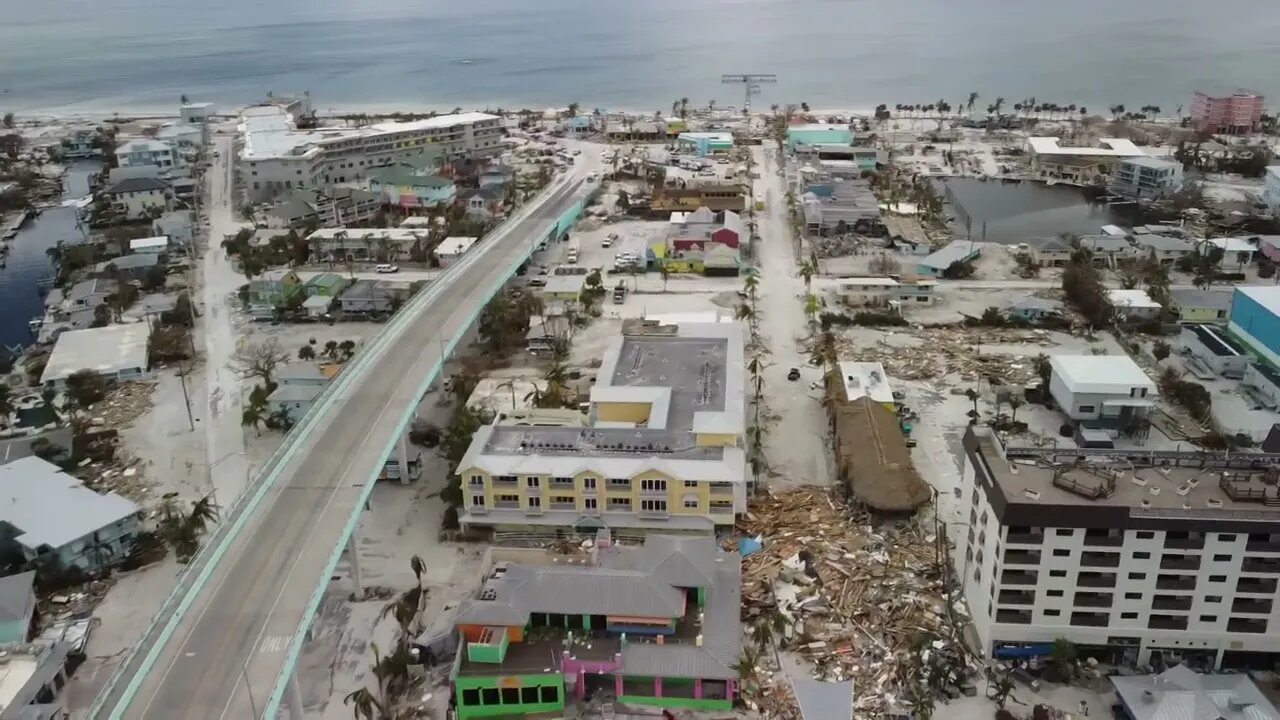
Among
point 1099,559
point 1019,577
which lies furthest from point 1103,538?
point 1019,577

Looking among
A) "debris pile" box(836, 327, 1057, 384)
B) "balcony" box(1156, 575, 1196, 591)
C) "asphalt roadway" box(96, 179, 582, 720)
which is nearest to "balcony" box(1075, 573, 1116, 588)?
"balcony" box(1156, 575, 1196, 591)

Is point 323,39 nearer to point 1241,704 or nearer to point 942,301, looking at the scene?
point 942,301

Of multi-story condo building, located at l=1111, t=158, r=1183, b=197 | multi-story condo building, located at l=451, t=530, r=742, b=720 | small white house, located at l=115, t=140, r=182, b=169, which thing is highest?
small white house, located at l=115, t=140, r=182, b=169

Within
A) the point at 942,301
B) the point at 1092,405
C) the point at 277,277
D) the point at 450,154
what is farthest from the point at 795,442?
the point at 450,154

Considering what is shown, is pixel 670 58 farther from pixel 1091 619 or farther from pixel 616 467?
pixel 1091 619

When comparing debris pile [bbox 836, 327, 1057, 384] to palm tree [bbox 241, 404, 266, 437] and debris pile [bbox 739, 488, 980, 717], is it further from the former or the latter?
palm tree [bbox 241, 404, 266, 437]

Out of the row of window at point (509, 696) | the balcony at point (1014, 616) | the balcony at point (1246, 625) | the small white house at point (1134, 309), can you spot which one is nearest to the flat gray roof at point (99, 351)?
the row of window at point (509, 696)
